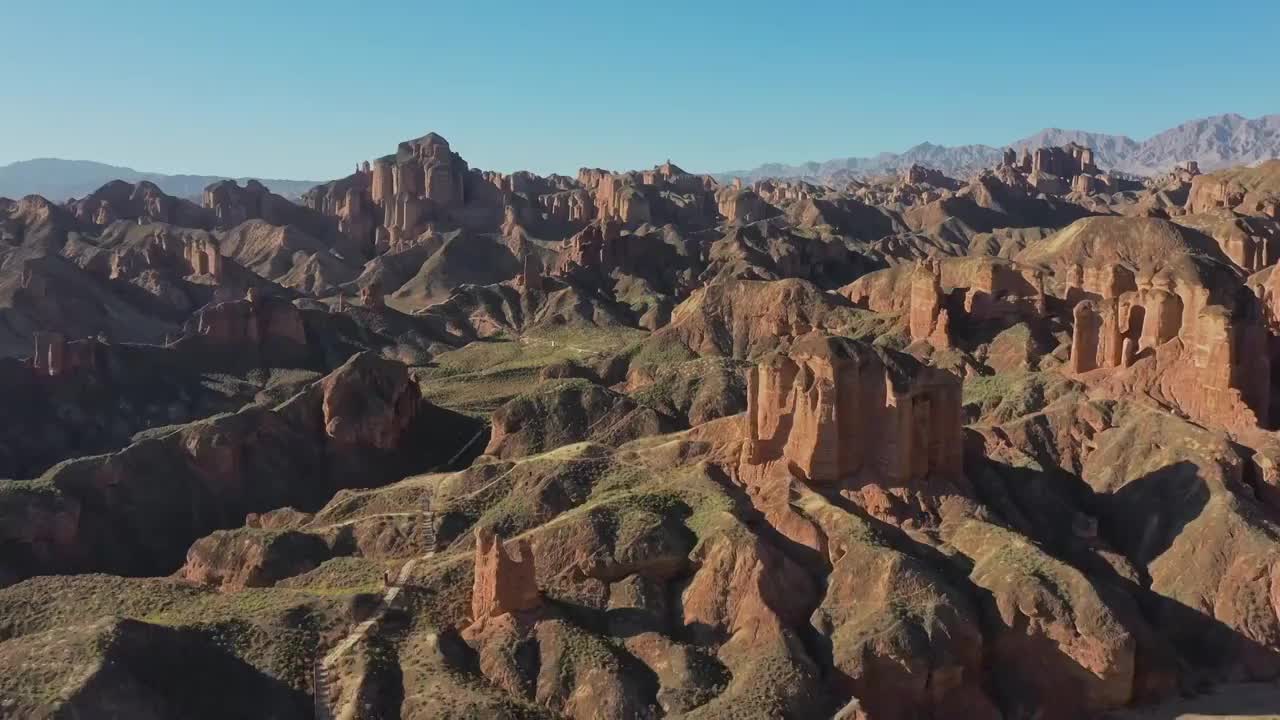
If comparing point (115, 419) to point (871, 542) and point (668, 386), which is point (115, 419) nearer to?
point (668, 386)

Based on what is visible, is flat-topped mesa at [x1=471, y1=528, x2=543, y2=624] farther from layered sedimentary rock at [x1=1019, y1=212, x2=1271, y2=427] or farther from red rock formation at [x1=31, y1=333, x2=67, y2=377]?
red rock formation at [x1=31, y1=333, x2=67, y2=377]

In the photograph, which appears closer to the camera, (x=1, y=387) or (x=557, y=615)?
(x=557, y=615)

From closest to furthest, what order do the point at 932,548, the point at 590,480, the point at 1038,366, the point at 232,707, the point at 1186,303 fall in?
the point at 232,707 → the point at 932,548 → the point at 590,480 → the point at 1186,303 → the point at 1038,366

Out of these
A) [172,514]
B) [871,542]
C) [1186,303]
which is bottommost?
[172,514]

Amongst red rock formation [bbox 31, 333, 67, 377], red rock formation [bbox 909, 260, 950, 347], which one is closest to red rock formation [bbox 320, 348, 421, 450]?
red rock formation [bbox 31, 333, 67, 377]

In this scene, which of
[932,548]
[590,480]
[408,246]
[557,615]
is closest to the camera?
[557,615]

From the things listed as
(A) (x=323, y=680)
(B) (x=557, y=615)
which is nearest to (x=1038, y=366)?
(B) (x=557, y=615)

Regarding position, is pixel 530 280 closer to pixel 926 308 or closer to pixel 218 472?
pixel 926 308

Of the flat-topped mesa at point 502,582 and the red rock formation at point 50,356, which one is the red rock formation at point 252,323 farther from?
the flat-topped mesa at point 502,582
